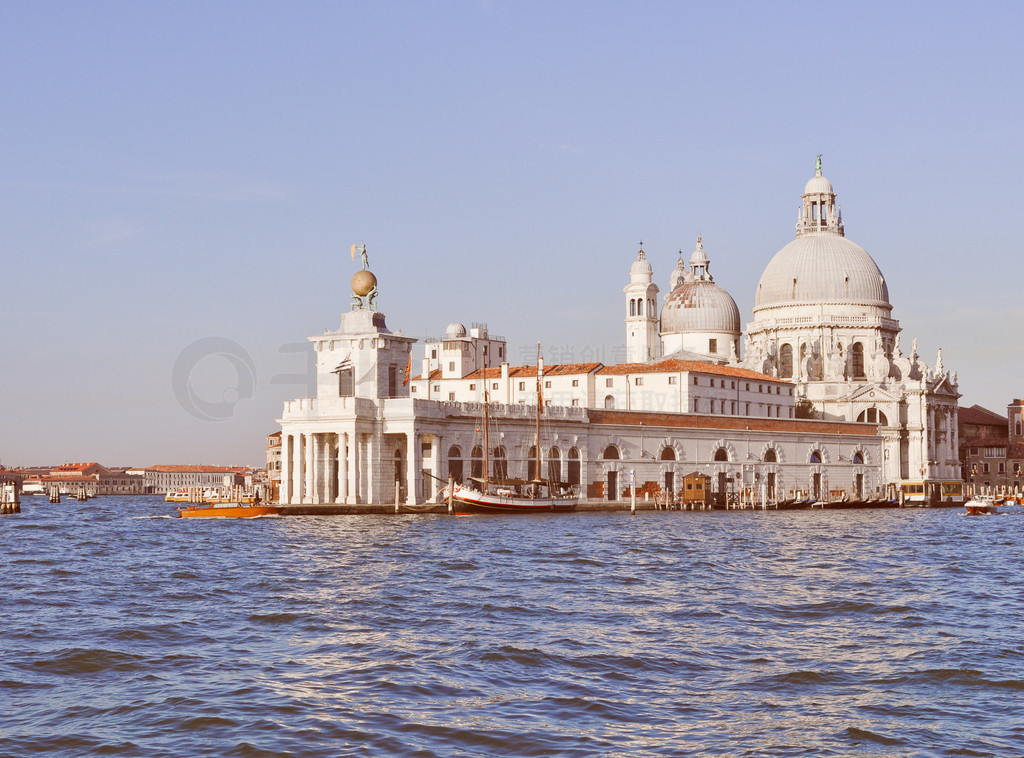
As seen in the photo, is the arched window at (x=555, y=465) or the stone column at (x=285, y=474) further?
the arched window at (x=555, y=465)

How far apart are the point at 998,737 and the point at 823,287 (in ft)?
304

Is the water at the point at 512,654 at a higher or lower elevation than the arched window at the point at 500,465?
lower

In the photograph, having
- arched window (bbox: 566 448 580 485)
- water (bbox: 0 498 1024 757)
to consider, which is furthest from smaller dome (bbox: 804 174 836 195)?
water (bbox: 0 498 1024 757)

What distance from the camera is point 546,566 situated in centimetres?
3350

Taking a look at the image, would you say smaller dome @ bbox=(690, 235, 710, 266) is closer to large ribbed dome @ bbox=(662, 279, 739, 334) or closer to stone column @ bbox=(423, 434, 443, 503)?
large ribbed dome @ bbox=(662, 279, 739, 334)

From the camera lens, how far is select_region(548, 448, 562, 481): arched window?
7200 centimetres

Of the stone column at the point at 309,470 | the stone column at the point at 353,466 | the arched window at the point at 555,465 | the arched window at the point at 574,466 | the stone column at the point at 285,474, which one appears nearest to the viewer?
the stone column at the point at 353,466

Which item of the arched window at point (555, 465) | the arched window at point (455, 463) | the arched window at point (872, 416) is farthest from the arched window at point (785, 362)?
the arched window at point (455, 463)

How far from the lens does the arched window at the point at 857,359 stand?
10486cm

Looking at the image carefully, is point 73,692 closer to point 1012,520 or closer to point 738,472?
point 1012,520

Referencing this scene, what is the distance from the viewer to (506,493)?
64188mm

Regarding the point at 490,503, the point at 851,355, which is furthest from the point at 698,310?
the point at 490,503

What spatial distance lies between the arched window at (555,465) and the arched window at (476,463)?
4.44 m

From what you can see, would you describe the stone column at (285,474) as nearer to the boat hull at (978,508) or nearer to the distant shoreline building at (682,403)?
the distant shoreline building at (682,403)
